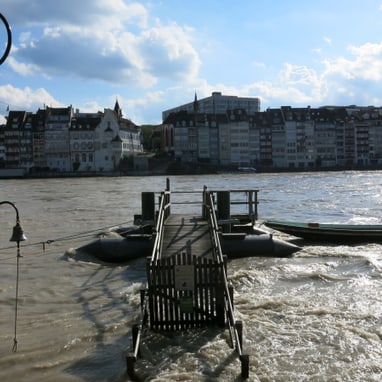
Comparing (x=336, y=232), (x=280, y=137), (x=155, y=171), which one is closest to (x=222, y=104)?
(x=280, y=137)

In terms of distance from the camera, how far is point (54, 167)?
454 feet

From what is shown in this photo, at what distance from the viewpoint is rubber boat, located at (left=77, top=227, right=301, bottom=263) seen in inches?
736

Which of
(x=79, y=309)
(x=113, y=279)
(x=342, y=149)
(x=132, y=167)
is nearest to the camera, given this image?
(x=79, y=309)

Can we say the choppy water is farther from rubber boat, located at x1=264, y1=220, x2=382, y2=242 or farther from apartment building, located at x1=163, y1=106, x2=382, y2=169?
apartment building, located at x1=163, y1=106, x2=382, y2=169

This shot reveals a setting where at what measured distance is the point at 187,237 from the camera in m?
15.1

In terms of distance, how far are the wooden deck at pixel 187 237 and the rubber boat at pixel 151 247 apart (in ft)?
4.22

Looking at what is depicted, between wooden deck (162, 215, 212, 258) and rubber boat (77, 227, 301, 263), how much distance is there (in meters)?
1.29

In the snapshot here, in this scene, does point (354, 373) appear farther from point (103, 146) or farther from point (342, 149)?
point (342, 149)

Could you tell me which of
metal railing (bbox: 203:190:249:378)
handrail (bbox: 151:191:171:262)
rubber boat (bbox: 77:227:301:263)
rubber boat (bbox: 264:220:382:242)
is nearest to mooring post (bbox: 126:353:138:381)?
metal railing (bbox: 203:190:249:378)

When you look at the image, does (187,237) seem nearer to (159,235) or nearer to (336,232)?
(159,235)

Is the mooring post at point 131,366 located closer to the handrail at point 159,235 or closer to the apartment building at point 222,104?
the handrail at point 159,235

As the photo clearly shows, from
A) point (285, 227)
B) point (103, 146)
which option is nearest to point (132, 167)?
point (103, 146)

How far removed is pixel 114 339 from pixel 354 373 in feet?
14.1

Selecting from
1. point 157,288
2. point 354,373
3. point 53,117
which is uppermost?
point 53,117
